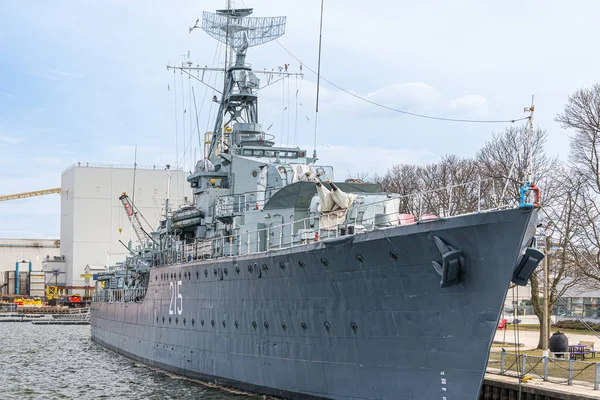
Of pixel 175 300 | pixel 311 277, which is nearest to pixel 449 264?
pixel 311 277

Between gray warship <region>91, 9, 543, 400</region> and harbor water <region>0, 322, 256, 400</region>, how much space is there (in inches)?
32.2

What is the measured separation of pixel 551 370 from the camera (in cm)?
2106

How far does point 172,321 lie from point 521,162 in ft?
57.7

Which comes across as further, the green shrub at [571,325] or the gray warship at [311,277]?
the green shrub at [571,325]

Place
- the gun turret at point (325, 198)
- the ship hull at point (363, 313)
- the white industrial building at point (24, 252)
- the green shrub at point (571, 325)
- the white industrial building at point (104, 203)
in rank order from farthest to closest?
the white industrial building at point (24, 252) → the white industrial building at point (104, 203) → the green shrub at point (571, 325) → the gun turret at point (325, 198) → the ship hull at point (363, 313)

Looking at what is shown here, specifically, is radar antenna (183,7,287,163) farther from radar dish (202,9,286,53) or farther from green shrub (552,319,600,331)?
green shrub (552,319,600,331)

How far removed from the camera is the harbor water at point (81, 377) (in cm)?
2452

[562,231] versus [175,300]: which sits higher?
[562,231]

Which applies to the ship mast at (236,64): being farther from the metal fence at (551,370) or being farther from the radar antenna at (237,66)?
the metal fence at (551,370)

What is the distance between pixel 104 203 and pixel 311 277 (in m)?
70.8

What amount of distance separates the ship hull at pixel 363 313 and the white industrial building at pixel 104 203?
62.3 meters

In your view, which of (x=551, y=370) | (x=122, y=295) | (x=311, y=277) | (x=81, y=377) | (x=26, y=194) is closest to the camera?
(x=311, y=277)

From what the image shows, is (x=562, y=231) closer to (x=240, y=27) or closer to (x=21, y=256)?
(x=240, y=27)

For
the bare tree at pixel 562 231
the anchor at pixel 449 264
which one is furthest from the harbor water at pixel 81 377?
the bare tree at pixel 562 231
